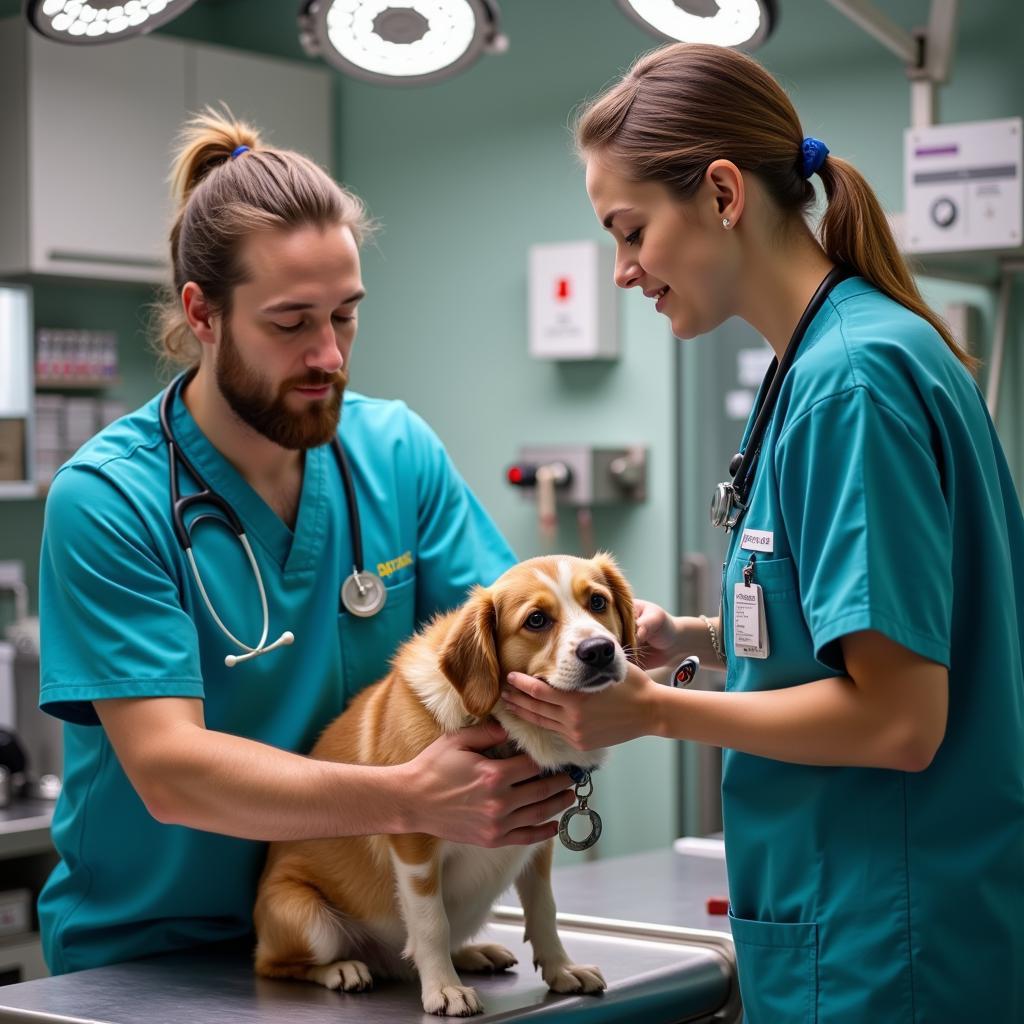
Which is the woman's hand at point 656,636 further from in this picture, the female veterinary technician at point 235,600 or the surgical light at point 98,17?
the surgical light at point 98,17

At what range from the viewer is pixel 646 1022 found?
1595 millimetres

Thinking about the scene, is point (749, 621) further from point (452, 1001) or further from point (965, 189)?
point (965, 189)

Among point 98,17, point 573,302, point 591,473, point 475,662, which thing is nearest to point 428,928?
point 475,662

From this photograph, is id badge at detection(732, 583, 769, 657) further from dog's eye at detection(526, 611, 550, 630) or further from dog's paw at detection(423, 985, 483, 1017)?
dog's paw at detection(423, 985, 483, 1017)

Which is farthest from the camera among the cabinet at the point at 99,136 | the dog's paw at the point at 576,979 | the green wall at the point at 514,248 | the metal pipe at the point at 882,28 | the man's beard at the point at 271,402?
the cabinet at the point at 99,136

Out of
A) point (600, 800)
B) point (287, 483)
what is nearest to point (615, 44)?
point (600, 800)

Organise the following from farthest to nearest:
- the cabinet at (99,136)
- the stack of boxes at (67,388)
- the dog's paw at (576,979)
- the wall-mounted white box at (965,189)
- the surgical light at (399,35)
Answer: the stack of boxes at (67,388) → the cabinet at (99,136) → the wall-mounted white box at (965,189) → the surgical light at (399,35) → the dog's paw at (576,979)

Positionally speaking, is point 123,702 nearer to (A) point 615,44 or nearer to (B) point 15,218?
(B) point 15,218

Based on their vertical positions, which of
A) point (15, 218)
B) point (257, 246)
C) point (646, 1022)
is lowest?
point (646, 1022)

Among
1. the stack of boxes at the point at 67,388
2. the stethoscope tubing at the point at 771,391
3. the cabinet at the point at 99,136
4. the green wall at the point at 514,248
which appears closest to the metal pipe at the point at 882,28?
the green wall at the point at 514,248

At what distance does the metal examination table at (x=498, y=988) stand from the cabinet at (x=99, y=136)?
2448 mm

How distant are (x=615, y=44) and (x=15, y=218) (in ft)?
5.93

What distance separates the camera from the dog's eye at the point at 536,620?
1.50 m

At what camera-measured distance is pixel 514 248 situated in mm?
4461
